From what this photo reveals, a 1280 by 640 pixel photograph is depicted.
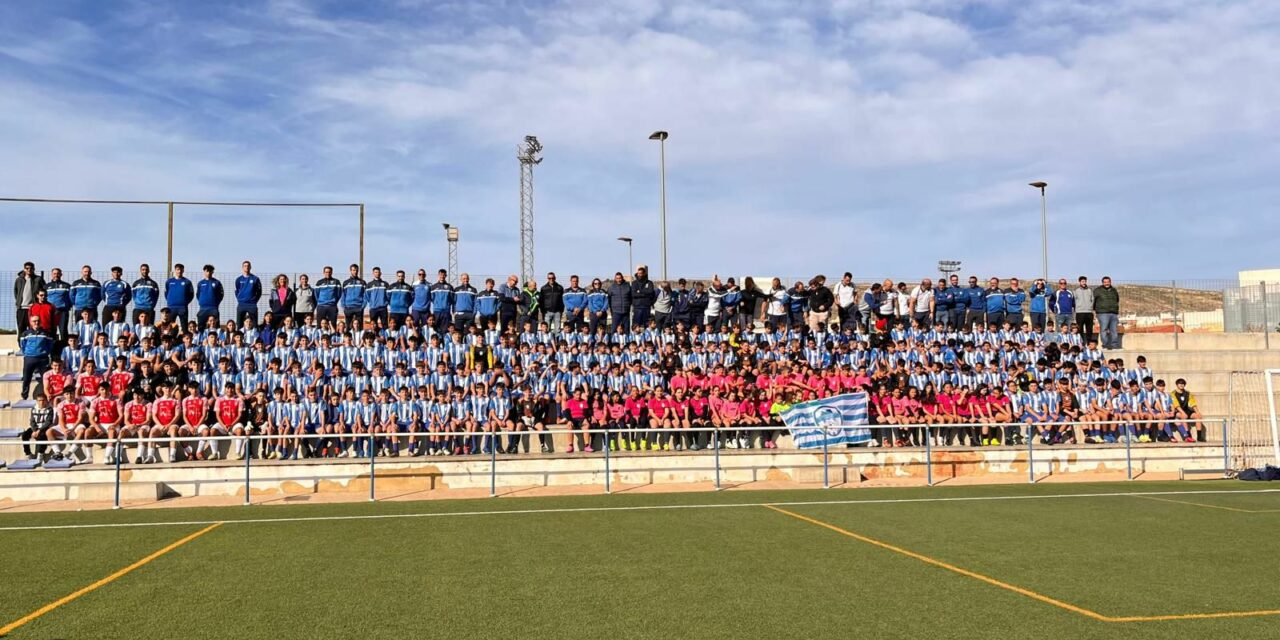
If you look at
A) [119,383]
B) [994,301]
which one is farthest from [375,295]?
[994,301]

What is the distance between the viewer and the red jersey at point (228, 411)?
18.0 metres

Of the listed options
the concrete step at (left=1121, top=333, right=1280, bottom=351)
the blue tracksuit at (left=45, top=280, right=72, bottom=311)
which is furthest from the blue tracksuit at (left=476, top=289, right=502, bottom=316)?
the concrete step at (left=1121, top=333, right=1280, bottom=351)

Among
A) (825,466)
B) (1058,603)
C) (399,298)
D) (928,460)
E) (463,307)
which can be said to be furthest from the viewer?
(463,307)

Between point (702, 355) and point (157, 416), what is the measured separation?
39.2 feet

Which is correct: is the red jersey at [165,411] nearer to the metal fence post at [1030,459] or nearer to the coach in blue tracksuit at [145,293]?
the coach in blue tracksuit at [145,293]

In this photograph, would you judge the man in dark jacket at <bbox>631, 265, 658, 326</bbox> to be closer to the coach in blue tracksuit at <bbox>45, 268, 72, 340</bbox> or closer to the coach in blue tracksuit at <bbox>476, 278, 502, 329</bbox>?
the coach in blue tracksuit at <bbox>476, 278, 502, 329</bbox>

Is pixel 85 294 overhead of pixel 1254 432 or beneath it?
overhead

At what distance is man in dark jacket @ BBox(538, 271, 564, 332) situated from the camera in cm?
2427

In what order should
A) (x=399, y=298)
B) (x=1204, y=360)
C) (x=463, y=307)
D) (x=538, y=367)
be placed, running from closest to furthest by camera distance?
(x=538, y=367), (x=399, y=298), (x=463, y=307), (x=1204, y=360)

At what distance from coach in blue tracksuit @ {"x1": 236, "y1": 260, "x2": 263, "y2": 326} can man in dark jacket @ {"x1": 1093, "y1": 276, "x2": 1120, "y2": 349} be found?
75.2 ft

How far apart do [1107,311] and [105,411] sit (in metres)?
25.2

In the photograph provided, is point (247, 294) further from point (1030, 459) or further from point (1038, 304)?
point (1038, 304)

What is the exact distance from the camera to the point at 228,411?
59.3 ft

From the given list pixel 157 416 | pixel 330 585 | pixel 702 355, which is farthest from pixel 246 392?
pixel 330 585
